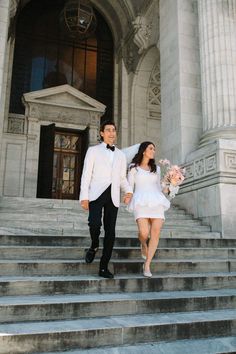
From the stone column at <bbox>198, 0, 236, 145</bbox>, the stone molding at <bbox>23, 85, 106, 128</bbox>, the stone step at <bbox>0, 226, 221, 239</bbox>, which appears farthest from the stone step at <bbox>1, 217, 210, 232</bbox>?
the stone molding at <bbox>23, 85, 106, 128</bbox>

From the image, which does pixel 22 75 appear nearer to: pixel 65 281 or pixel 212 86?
pixel 212 86

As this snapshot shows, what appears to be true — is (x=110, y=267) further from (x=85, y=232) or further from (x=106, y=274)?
(x=85, y=232)

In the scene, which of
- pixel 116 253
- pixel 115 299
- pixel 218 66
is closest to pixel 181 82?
pixel 218 66

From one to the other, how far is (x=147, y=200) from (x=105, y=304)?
1398 mm

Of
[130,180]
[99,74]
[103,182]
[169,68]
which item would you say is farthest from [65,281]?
[99,74]

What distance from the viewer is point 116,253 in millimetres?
5109

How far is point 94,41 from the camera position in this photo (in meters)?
17.2

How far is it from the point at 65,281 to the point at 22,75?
13396 mm

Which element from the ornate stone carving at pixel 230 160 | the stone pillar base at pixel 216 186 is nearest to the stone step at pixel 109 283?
the stone pillar base at pixel 216 186

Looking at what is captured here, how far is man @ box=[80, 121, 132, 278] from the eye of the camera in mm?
4195

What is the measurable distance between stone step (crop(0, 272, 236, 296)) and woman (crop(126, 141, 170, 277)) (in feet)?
0.69

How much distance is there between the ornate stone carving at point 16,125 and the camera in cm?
1477

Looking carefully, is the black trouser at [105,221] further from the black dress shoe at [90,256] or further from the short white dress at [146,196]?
the short white dress at [146,196]

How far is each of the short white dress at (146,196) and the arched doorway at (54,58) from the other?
11.7 metres
